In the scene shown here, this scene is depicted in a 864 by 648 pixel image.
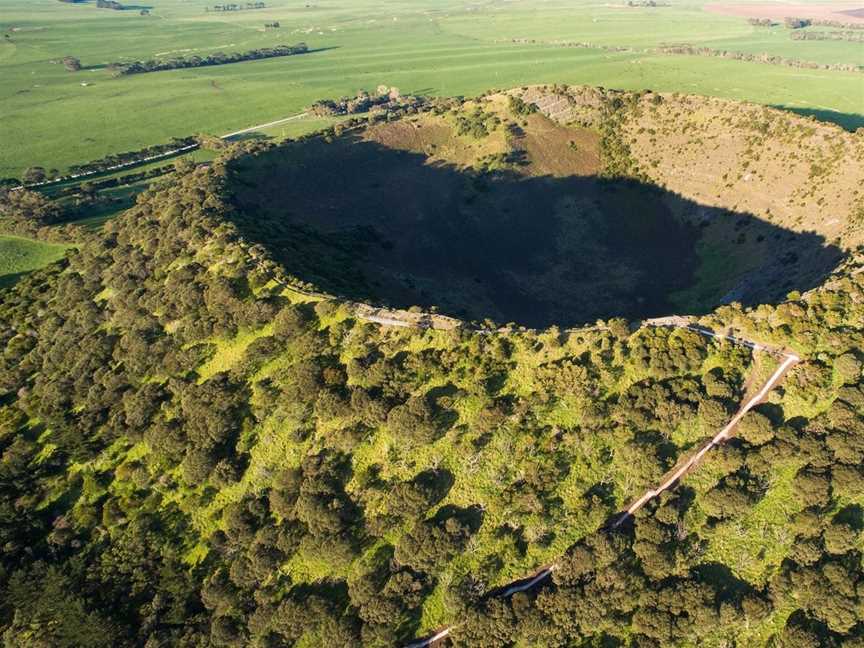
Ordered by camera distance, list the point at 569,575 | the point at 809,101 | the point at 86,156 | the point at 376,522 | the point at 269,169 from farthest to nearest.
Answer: the point at 809,101, the point at 86,156, the point at 269,169, the point at 376,522, the point at 569,575

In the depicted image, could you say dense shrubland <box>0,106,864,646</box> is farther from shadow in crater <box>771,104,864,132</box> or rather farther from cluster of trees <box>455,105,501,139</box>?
shadow in crater <box>771,104,864,132</box>

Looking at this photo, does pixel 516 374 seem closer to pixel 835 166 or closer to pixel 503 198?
pixel 503 198

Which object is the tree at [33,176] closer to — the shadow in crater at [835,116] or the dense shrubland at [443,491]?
the dense shrubland at [443,491]

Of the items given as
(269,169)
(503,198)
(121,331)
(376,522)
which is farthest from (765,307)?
(269,169)

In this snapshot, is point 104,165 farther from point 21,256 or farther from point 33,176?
point 21,256

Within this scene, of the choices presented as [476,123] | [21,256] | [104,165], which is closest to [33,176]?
[104,165]
